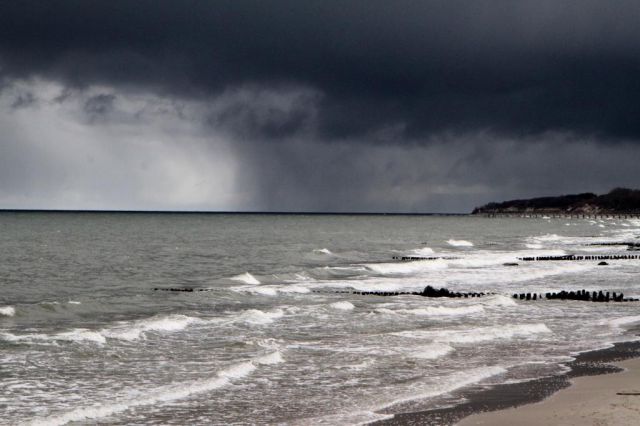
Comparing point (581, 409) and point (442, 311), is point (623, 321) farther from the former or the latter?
point (581, 409)

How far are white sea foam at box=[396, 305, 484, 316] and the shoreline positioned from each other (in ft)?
32.4

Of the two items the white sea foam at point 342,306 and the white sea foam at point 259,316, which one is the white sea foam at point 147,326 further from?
the white sea foam at point 342,306

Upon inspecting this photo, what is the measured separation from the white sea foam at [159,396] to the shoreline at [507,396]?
444cm

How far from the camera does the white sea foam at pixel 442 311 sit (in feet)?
99.0

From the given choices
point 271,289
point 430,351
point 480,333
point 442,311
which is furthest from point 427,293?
point 430,351

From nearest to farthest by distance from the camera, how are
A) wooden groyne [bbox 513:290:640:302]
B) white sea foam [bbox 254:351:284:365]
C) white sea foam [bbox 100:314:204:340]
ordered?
white sea foam [bbox 254:351:284:365]
white sea foam [bbox 100:314:204:340]
wooden groyne [bbox 513:290:640:302]

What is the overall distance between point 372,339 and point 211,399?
28.8 ft

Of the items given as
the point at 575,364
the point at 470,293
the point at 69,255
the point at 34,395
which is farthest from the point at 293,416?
the point at 69,255

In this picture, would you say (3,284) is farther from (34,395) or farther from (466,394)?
(466,394)

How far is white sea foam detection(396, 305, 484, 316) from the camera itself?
99.0ft

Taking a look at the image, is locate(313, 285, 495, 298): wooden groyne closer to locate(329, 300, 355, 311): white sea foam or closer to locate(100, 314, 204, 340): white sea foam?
locate(329, 300, 355, 311): white sea foam

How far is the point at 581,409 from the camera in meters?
13.8

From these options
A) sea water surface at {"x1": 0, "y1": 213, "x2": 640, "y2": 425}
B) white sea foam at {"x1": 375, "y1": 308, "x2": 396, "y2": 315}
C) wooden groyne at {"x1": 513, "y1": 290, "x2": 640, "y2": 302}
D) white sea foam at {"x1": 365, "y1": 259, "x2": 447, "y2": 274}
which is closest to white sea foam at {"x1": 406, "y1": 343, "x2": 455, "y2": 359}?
sea water surface at {"x1": 0, "y1": 213, "x2": 640, "y2": 425}

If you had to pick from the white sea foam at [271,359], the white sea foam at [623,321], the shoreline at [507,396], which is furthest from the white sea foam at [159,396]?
the white sea foam at [623,321]
